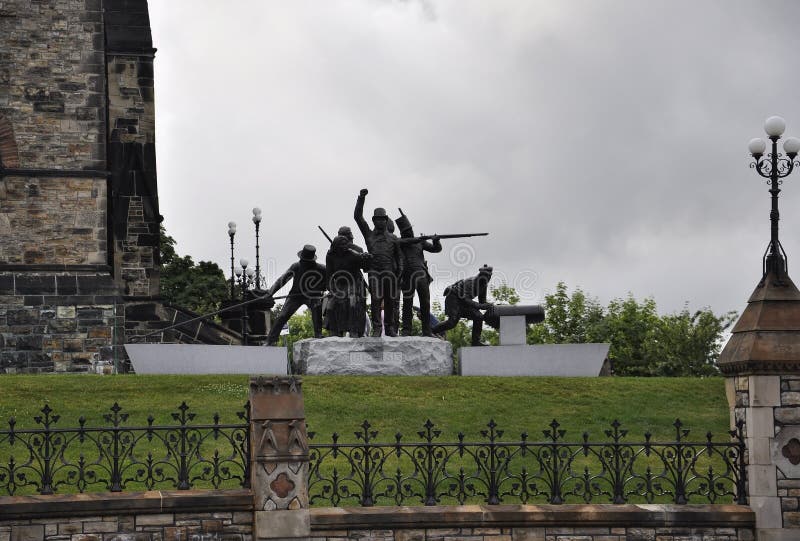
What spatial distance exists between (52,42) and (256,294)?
1136cm

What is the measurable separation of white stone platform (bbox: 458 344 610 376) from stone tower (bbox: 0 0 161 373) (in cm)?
788

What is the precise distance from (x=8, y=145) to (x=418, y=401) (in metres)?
12.2

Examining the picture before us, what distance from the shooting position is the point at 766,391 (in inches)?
671

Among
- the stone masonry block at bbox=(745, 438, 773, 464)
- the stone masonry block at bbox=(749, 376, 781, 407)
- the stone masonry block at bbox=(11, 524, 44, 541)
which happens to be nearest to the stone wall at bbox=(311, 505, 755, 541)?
the stone masonry block at bbox=(745, 438, 773, 464)

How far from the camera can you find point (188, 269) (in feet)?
203

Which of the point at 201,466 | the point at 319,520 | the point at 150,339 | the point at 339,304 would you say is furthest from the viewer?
the point at 150,339

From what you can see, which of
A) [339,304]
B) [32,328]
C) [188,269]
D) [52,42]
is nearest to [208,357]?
[339,304]

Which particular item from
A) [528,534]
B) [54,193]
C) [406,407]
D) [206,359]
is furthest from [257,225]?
[528,534]

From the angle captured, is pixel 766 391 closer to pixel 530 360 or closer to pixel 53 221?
pixel 530 360

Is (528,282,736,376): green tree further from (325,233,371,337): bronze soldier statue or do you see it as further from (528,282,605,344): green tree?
(325,233,371,337): bronze soldier statue

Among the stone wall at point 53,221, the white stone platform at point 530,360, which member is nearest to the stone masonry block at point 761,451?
the white stone platform at point 530,360

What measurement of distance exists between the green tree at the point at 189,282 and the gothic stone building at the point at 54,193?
90.9 feet

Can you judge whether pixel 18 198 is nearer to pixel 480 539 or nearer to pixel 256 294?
pixel 256 294

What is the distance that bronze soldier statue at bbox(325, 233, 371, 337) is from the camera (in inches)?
1041
